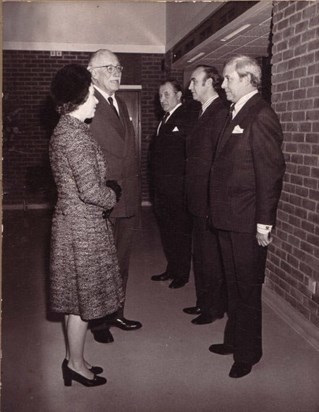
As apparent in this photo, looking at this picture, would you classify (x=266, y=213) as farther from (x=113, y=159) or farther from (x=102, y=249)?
(x=113, y=159)

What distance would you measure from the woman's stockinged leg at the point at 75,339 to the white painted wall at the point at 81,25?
7.09 m

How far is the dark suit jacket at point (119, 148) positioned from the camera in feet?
9.71

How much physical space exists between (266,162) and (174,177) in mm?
1825

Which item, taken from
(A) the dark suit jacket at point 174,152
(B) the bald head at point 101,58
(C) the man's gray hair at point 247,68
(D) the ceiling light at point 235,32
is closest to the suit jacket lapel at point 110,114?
(B) the bald head at point 101,58

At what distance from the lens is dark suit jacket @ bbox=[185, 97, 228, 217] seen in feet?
10.8

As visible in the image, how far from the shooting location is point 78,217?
7.65ft

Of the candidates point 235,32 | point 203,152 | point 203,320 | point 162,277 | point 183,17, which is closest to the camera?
point 203,152

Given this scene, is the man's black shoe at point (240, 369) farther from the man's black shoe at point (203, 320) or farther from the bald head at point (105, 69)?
the bald head at point (105, 69)

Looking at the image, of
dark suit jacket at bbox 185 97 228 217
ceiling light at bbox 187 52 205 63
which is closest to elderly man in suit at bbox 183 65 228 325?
dark suit jacket at bbox 185 97 228 217

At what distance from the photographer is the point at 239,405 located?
241cm

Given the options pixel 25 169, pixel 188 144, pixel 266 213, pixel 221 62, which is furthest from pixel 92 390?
pixel 25 169

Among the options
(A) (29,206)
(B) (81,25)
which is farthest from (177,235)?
(B) (81,25)

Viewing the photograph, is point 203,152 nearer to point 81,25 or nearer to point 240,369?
point 240,369

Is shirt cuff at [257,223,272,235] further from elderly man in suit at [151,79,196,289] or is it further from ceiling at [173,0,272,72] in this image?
ceiling at [173,0,272,72]
